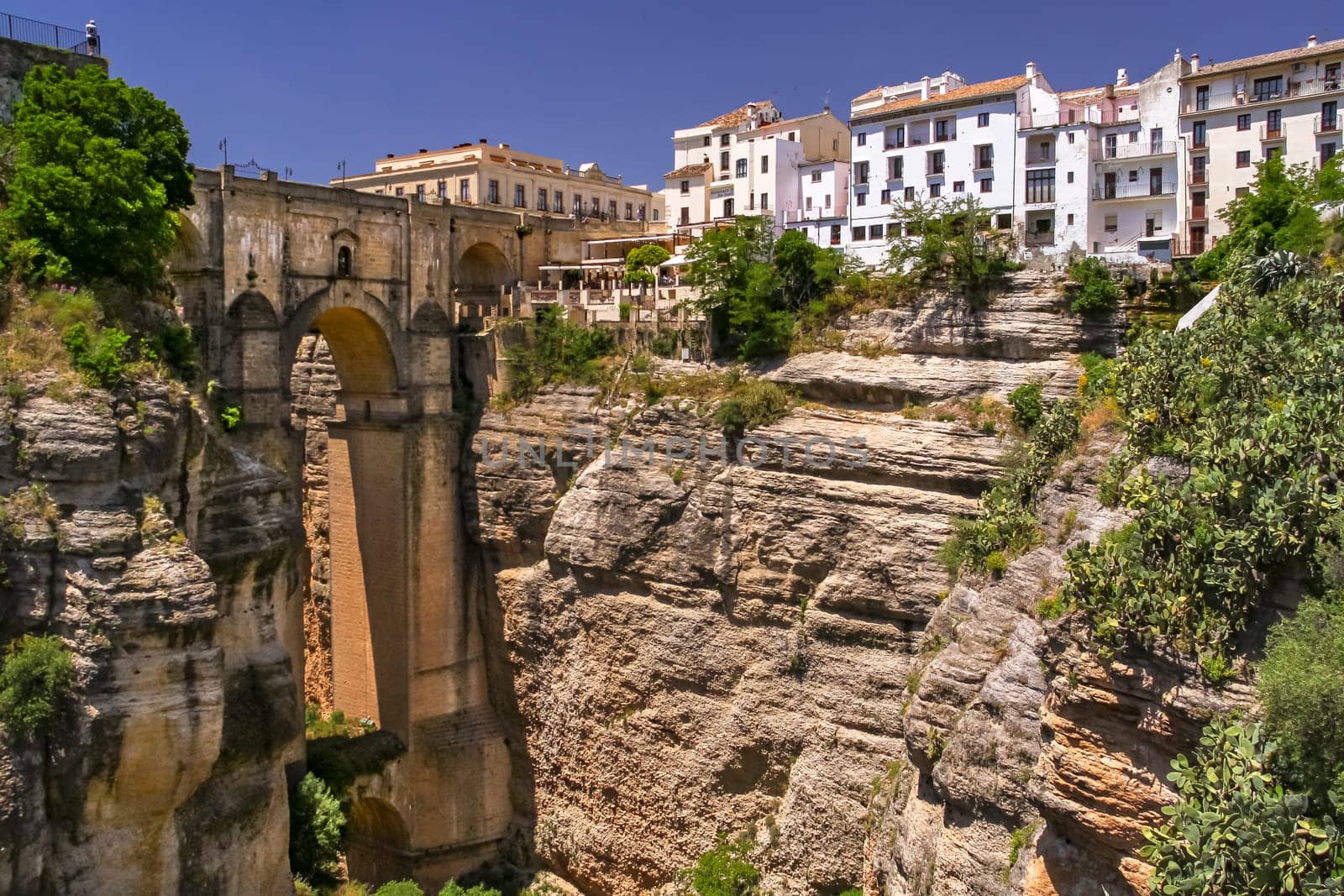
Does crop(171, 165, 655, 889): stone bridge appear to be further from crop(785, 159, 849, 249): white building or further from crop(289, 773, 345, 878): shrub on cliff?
crop(785, 159, 849, 249): white building

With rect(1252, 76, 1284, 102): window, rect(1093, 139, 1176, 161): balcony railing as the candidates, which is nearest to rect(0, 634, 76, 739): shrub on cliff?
rect(1093, 139, 1176, 161): balcony railing

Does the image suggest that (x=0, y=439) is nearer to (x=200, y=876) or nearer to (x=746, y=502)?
(x=200, y=876)

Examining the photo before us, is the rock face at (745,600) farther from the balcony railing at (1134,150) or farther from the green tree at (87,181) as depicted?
the green tree at (87,181)

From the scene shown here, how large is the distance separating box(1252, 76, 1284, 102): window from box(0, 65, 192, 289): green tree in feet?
78.5

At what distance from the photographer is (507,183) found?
39.3m

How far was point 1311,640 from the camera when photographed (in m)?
8.94

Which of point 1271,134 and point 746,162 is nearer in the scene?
point 1271,134

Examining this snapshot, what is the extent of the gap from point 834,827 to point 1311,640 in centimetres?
1521

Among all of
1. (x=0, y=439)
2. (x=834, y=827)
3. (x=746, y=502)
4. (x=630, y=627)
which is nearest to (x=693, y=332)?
(x=746, y=502)

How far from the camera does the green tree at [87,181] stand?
18000 mm

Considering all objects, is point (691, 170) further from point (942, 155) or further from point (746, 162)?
point (942, 155)

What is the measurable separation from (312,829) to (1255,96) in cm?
2637

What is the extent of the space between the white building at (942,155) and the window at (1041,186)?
2 centimetres

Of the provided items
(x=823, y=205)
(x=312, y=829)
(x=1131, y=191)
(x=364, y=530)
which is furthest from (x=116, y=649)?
(x=823, y=205)
